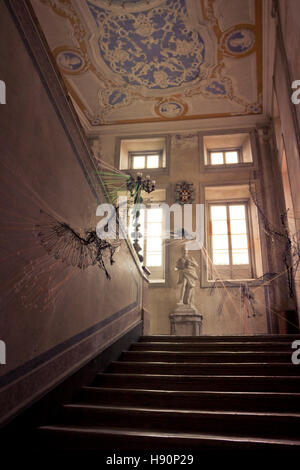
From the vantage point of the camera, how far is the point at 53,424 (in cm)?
216

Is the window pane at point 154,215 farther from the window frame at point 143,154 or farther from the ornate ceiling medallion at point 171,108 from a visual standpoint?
the ornate ceiling medallion at point 171,108

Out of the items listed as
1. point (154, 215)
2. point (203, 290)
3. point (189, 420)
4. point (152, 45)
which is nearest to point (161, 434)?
point (189, 420)

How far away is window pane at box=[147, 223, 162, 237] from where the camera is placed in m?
8.51

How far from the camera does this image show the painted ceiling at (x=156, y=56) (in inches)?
257

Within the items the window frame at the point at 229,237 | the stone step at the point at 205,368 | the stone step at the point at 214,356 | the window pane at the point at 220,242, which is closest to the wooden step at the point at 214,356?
the stone step at the point at 214,356

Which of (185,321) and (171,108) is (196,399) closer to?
(185,321)

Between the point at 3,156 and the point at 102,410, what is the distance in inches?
65.2

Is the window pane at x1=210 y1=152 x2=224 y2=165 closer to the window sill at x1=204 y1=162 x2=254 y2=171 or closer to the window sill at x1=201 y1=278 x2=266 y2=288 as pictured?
the window sill at x1=204 y1=162 x2=254 y2=171

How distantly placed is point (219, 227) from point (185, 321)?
8.42ft

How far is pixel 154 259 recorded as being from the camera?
8352mm

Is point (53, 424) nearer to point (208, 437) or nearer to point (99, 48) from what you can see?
point (208, 437)

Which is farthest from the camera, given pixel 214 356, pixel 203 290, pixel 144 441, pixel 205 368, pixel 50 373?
pixel 203 290

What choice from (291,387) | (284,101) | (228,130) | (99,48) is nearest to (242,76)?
(228,130)

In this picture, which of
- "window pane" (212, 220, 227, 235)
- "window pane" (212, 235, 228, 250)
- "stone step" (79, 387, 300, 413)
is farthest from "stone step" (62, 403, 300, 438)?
"window pane" (212, 220, 227, 235)
